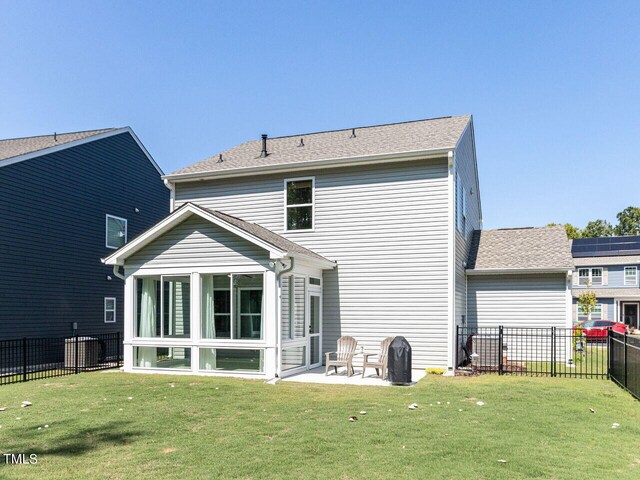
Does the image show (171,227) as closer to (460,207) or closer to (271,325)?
(271,325)

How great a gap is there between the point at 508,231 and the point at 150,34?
13861 millimetres

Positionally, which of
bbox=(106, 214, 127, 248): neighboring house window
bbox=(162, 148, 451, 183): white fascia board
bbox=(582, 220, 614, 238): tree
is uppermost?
bbox=(582, 220, 614, 238): tree

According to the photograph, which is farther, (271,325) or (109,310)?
(109,310)

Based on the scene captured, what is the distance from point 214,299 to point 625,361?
915 centimetres

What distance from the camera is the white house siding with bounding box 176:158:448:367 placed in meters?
13.4

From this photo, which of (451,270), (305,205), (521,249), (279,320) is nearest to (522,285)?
(521,249)

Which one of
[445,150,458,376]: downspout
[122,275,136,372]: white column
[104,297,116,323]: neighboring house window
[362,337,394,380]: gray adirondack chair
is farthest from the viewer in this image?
[104,297,116,323]: neighboring house window

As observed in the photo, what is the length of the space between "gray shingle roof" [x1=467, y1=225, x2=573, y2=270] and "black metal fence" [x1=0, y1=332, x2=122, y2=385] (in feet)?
37.9

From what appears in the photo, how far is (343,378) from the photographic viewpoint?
39.3 feet

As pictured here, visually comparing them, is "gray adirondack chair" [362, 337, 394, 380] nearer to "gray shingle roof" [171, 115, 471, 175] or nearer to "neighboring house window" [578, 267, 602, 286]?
"gray shingle roof" [171, 115, 471, 175]

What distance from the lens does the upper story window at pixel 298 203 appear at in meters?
15.0

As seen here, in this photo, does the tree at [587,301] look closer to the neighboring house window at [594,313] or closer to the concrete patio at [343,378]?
the neighboring house window at [594,313]

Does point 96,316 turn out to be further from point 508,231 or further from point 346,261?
point 508,231

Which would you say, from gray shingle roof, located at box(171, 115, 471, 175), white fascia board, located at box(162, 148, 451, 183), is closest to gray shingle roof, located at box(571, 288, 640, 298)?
gray shingle roof, located at box(171, 115, 471, 175)
